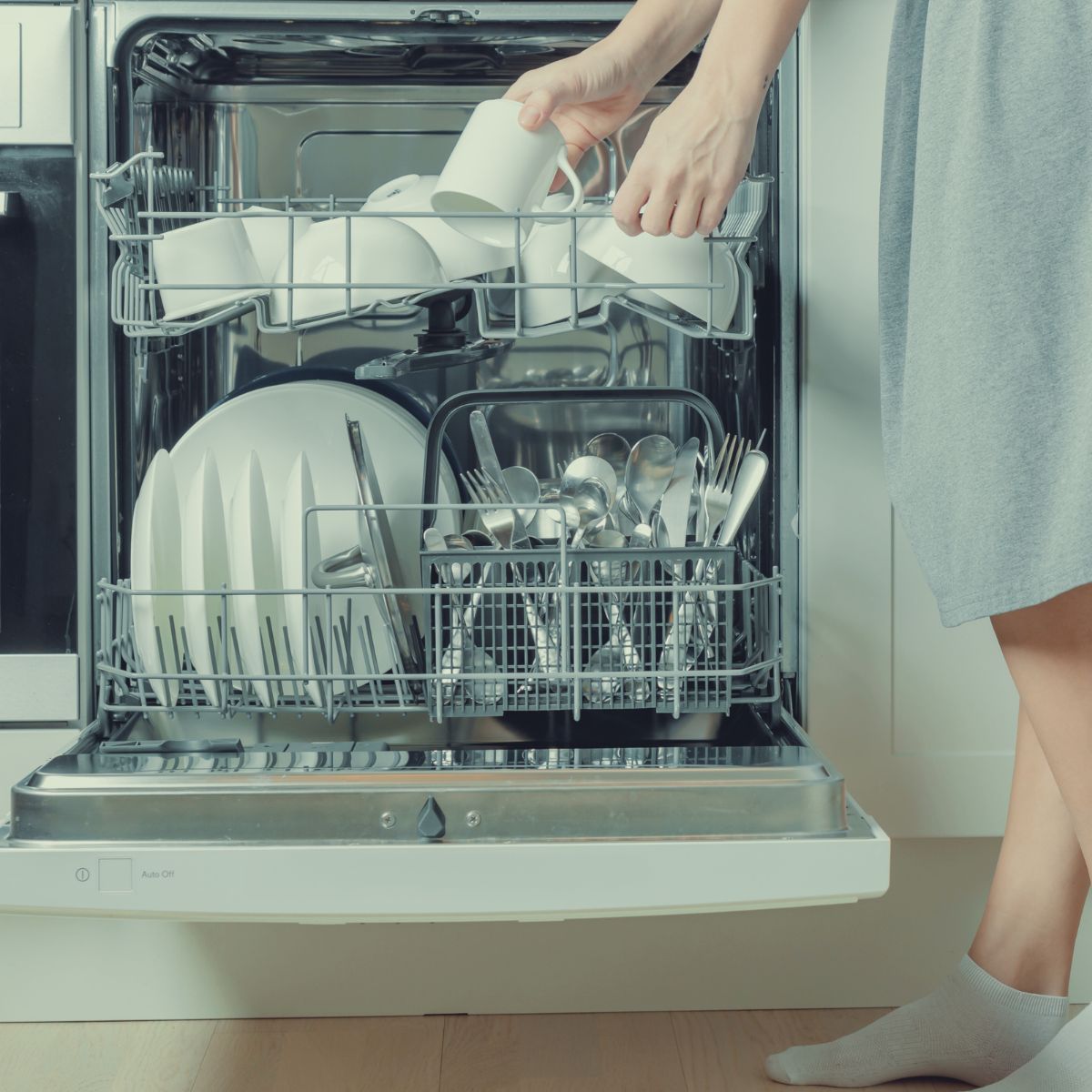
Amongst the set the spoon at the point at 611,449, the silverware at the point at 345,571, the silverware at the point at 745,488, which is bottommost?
A: the silverware at the point at 345,571

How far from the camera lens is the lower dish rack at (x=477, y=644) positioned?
2.81 feet

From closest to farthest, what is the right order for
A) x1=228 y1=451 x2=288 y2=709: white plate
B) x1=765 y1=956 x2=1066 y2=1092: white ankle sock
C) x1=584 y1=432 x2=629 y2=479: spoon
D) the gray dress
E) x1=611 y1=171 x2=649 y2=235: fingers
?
the gray dress
x1=611 y1=171 x2=649 y2=235: fingers
x1=228 y1=451 x2=288 y2=709: white plate
x1=765 y1=956 x2=1066 y2=1092: white ankle sock
x1=584 y1=432 x2=629 y2=479: spoon

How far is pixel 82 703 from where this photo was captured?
3.43ft

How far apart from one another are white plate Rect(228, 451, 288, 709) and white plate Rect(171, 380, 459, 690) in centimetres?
11

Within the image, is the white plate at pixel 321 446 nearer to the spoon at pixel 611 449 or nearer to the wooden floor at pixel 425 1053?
the spoon at pixel 611 449

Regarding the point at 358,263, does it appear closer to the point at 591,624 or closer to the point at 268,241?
the point at 268,241

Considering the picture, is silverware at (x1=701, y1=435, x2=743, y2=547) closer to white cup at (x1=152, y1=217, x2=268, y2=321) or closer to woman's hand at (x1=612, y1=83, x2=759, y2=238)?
woman's hand at (x1=612, y1=83, x2=759, y2=238)

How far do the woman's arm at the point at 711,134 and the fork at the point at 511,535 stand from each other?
0.81 feet

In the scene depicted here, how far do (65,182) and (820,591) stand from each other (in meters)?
0.74

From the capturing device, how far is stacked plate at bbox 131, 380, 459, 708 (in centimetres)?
93

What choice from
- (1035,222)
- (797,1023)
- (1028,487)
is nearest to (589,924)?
(797,1023)

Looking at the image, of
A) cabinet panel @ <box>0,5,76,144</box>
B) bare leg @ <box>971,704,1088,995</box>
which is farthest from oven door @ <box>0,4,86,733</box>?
bare leg @ <box>971,704,1088,995</box>

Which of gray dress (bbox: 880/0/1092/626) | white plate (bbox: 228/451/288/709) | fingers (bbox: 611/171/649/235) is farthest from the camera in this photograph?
white plate (bbox: 228/451/288/709)

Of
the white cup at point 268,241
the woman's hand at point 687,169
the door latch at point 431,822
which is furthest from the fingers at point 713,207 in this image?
the door latch at point 431,822
